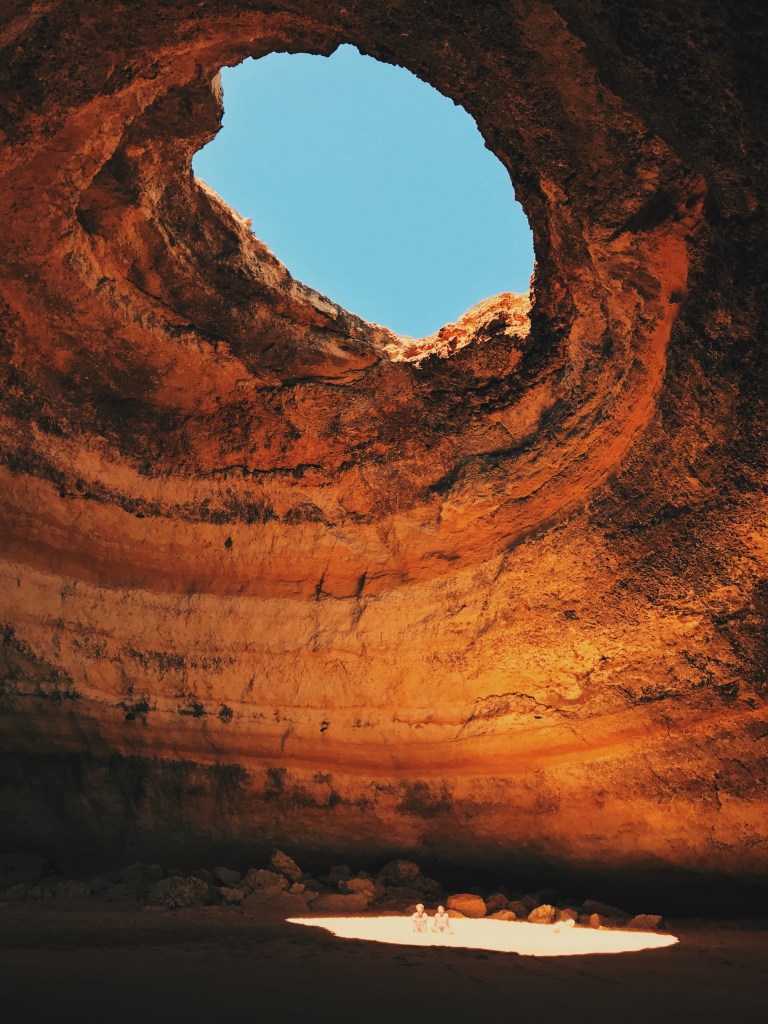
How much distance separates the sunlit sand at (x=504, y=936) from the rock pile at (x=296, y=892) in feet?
0.61

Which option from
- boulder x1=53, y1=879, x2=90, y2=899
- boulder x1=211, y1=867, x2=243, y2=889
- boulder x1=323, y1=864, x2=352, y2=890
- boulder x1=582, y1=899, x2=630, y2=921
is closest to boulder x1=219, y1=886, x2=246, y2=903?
boulder x1=211, y1=867, x2=243, y2=889

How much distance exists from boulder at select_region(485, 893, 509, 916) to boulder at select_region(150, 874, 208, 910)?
1.58m

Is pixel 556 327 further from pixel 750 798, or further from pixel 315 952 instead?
pixel 315 952

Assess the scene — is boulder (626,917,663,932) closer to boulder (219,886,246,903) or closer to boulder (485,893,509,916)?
A: boulder (485,893,509,916)

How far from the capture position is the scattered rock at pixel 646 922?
4.50 metres

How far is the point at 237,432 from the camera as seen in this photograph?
214 inches

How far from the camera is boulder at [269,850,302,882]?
5086mm

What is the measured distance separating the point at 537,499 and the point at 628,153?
6.52ft

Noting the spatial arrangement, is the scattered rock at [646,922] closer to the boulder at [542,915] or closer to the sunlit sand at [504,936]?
the sunlit sand at [504,936]

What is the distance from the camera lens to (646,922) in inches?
178

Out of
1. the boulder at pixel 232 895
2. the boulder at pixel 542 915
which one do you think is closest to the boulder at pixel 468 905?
the boulder at pixel 542 915

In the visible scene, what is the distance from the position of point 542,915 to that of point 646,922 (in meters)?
0.56

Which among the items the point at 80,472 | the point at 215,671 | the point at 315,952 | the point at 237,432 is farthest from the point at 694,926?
the point at 80,472

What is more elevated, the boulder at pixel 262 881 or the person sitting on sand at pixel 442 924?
the boulder at pixel 262 881
